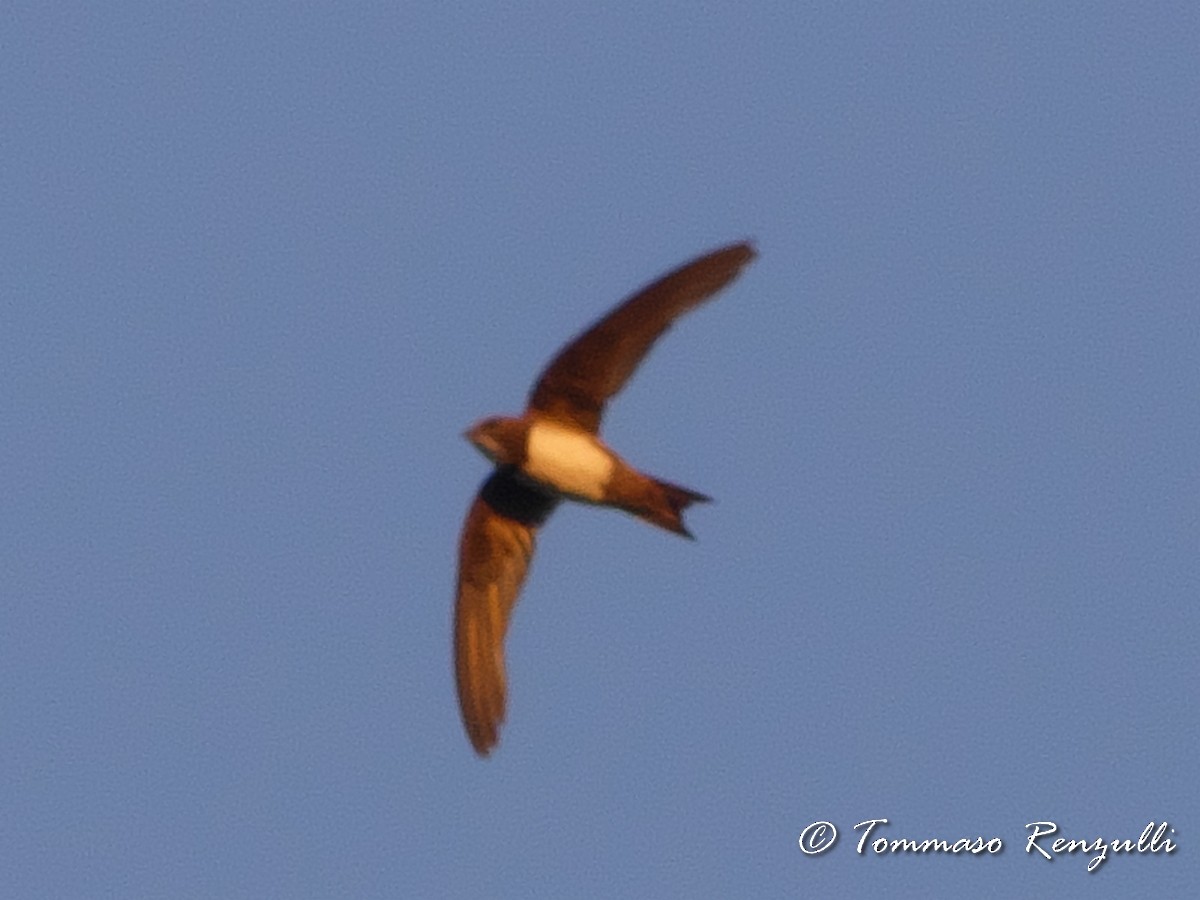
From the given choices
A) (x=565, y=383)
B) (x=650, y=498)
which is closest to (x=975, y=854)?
(x=650, y=498)

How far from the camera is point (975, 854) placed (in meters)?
10.4

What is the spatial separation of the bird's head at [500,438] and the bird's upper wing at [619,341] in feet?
0.68

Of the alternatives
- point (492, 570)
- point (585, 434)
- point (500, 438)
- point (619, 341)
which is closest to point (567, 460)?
point (585, 434)

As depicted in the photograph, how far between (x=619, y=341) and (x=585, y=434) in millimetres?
506

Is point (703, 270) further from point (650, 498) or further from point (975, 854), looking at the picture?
point (975, 854)

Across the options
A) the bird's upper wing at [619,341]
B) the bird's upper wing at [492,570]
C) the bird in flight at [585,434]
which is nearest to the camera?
the bird in flight at [585,434]

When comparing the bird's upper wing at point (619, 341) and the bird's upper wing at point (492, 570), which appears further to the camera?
the bird's upper wing at point (492, 570)

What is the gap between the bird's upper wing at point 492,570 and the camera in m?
10.5

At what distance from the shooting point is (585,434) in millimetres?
10094

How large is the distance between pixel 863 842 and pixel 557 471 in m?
2.69

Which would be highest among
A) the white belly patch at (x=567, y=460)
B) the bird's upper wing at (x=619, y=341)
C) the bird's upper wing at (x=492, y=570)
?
the bird's upper wing at (x=619, y=341)

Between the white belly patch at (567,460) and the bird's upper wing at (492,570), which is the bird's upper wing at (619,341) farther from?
the bird's upper wing at (492,570)

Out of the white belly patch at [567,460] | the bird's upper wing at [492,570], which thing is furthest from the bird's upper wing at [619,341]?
the bird's upper wing at [492,570]

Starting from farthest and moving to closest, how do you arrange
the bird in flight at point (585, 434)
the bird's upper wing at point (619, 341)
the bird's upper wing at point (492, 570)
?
1. the bird's upper wing at point (492, 570)
2. the bird's upper wing at point (619, 341)
3. the bird in flight at point (585, 434)
